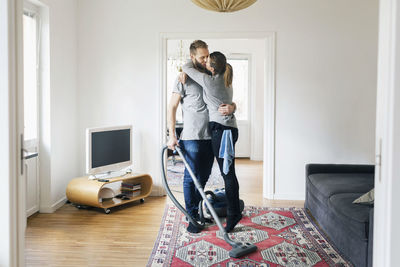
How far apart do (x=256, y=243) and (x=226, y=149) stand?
780mm

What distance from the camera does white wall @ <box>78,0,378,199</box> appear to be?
4488 mm

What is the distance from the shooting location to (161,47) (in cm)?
469

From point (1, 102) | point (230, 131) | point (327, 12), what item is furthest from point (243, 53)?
point (1, 102)

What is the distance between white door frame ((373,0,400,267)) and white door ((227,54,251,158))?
21.6 ft

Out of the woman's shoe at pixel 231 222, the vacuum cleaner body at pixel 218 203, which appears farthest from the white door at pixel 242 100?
the woman's shoe at pixel 231 222

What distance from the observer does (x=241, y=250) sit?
2.87 m

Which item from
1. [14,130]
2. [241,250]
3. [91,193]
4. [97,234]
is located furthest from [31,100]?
[14,130]

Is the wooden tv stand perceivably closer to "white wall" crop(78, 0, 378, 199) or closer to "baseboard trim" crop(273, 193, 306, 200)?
"white wall" crop(78, 0, 378, 199)

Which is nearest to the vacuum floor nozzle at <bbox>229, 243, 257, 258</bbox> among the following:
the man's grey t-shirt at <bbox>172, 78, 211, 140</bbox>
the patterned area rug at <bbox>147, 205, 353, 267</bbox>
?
the patterned area rug at <bbox>147, 205, 353, 267</bbox>

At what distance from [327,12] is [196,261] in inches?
124

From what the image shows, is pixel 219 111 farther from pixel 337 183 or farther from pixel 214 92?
pixel 337 183

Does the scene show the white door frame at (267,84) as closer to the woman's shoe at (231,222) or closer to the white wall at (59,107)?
the white wall at (59,107)

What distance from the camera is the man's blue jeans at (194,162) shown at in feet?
11.3

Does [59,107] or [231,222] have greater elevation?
[59,107]
